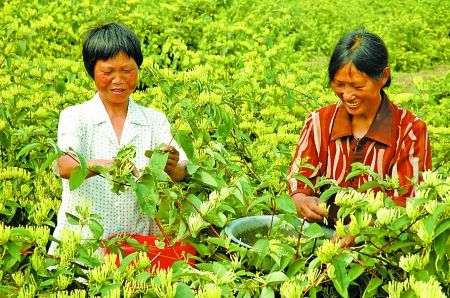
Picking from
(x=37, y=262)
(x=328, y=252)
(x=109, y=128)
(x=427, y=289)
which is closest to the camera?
(x=427, y=289)

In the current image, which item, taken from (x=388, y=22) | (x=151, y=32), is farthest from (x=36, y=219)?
(x=388, y=22)

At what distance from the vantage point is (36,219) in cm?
208

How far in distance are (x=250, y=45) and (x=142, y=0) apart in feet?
8.14

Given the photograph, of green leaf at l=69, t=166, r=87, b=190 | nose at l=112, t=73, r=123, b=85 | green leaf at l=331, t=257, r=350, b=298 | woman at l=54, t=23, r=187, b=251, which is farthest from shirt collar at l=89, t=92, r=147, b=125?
green leaf at l=331, t=257, r=350, b=298

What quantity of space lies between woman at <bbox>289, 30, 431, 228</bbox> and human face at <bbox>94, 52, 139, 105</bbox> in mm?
601

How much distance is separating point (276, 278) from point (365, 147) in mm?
920

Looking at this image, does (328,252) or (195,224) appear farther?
(195,224)

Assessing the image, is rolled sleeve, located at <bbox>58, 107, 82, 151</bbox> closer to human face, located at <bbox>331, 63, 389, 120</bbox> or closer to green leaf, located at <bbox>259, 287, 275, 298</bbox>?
human face, located at <bbox>331, 63, 389, 120</bbox>

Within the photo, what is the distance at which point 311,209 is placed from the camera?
2340mm

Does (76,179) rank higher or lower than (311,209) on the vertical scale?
higher

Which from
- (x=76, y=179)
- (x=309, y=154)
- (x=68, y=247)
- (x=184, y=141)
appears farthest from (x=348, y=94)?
(x=68, y=247)

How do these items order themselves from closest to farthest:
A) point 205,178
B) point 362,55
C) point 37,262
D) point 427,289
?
point 427,289 → point 37,262 → point 205,178 → point 362,55

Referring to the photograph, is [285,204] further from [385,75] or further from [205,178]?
[385,75]

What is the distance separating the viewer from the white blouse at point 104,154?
253cm
